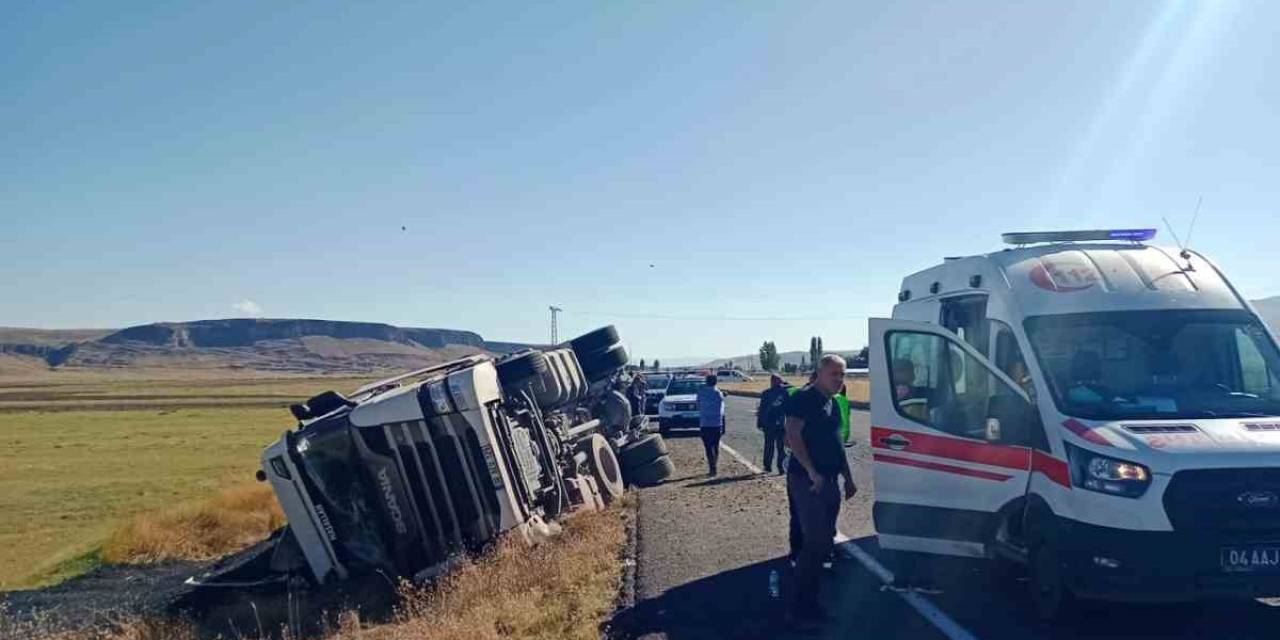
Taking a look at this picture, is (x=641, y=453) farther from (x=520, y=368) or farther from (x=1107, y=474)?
(x=1107, y=474)

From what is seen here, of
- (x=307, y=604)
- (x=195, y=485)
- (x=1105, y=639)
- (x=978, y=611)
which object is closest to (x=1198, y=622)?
(x=1105, y=639)

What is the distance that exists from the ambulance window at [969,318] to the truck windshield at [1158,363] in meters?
0.73

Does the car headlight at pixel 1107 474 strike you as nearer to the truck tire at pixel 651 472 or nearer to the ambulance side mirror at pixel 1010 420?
the ambulance side mirror at pixel 1010 420

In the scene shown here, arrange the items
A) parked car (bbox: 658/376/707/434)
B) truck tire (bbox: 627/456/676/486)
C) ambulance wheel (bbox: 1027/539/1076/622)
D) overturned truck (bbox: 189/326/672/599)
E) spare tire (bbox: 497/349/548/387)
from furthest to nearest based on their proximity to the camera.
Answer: parked car (bbox: 658/376/707/434), truck tire (bbox: 627/456/676/486), spare tire (bbox: 497/349/548/387), overturned truck (bbox: 189/326/672/599), ambulance wheel (bbox: 1027/539/1076/622)

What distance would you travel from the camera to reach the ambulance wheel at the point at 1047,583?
6.83m

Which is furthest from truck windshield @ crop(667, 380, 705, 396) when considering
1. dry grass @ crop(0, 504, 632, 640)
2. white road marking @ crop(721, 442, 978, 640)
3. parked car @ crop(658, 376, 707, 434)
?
white road marking @ crop(721, 442, 978, 640)

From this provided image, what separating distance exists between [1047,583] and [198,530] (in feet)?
47.0

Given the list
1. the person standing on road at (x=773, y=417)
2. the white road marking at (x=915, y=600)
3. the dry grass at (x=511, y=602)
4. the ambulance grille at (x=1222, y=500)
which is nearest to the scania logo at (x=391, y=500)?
the dry grass at (x=511, y=602)

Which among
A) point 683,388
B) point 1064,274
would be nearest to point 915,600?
point 1064,274

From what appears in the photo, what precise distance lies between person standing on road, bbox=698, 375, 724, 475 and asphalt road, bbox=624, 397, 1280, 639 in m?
4.53

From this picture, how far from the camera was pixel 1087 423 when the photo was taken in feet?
22.2

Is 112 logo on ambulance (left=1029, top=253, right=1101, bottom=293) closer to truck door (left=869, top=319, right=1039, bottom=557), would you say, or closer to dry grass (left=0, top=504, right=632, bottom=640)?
truck door (left=869, top=319, right=1039, bottom=557)

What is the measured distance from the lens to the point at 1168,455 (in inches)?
246

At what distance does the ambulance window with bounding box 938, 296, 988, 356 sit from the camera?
8.30 m
